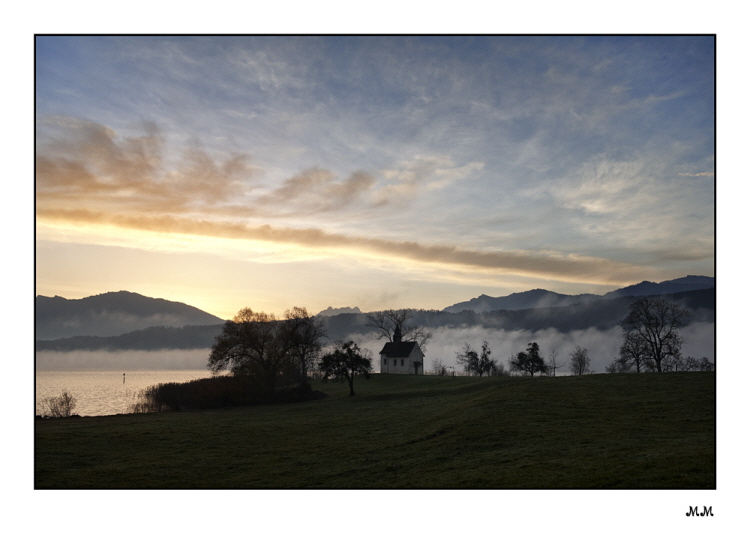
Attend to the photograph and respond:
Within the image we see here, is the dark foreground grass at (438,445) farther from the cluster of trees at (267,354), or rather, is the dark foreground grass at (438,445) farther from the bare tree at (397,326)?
the bare tree at (397,326)

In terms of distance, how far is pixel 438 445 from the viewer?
24.4 metres

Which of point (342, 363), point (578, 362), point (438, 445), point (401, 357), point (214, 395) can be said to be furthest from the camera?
point (578, 362)

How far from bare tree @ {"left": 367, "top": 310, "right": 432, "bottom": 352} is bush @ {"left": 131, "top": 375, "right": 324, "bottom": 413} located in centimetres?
5498

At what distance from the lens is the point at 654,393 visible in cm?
3466

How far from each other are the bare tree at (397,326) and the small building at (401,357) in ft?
9.29

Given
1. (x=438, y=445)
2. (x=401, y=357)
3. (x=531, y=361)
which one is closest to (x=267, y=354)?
(x=438, y=445)

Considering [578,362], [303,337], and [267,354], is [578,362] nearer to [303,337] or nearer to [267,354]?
[303,337]

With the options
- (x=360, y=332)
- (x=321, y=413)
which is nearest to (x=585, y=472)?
(x=321, y=413)

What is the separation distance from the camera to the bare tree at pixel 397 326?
117 metres

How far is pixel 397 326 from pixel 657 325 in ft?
200

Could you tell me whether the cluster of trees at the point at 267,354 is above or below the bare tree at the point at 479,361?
above

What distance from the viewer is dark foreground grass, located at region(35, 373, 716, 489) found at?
17.3 meters

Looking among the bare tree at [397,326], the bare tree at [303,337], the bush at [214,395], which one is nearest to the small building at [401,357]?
the bare tree at [397,326]
